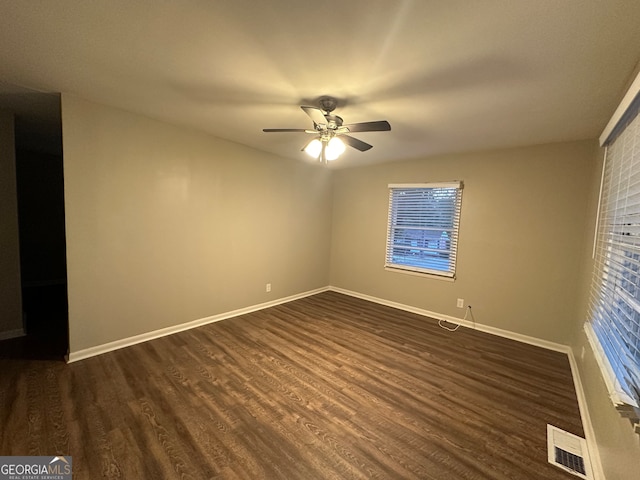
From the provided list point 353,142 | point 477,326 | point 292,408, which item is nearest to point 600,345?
point 477,326

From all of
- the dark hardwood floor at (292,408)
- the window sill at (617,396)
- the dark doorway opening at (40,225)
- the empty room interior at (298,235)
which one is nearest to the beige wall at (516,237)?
the empty room interior at (298,235)

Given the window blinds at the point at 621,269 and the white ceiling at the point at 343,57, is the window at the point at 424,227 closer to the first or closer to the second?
the white ceiling at the point at 343,57

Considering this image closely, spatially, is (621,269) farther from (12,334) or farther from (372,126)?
(12,334)

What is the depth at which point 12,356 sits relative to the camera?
251 centimetres

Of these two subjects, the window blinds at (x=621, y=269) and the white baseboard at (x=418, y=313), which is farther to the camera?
the white baseboard at (x=418, y=313)

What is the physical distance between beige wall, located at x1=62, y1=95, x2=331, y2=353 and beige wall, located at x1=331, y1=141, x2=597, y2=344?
216cm

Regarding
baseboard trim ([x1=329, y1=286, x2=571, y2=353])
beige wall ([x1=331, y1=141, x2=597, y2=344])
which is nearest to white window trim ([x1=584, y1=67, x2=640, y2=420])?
beige wall ([x1=331, y1=141, x2=597, y2=344])

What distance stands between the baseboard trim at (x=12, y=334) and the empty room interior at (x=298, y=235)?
0.11 meters

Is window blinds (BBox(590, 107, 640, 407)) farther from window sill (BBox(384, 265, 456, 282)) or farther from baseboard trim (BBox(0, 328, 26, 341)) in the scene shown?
baseboard trim (BBox(0, 328, 26, 341))

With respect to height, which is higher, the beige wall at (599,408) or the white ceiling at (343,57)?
the white ceiling at (343,57)

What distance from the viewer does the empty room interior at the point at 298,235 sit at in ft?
4.76

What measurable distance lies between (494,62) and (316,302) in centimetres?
380

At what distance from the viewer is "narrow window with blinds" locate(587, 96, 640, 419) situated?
A: 4.16ft

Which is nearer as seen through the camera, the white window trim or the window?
the white window trim
